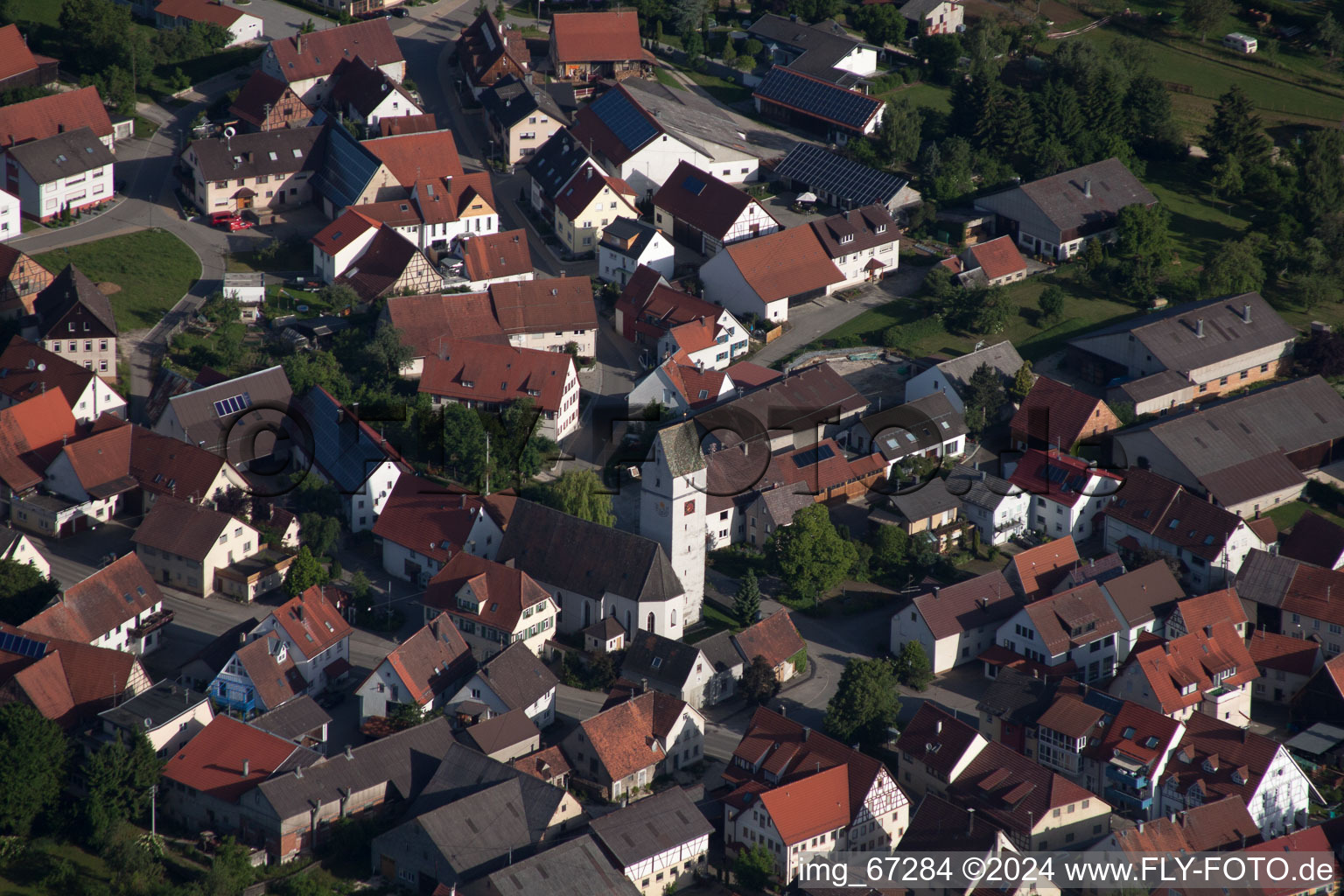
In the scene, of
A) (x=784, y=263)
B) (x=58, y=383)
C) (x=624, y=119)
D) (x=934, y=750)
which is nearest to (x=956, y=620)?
(x=934, y=750)

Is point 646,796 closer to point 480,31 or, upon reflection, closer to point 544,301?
point 544,301

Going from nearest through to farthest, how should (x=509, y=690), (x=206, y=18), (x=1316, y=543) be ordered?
1. (x=509, y=690)
2. (x=1316, y=543)
3. (x=206, y=18)

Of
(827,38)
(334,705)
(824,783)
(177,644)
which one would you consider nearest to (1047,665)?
(824,783)

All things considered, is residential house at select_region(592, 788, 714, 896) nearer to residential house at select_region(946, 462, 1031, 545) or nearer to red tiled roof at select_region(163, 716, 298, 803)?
red tiled roof at select_region(163, 716, 298, 803)

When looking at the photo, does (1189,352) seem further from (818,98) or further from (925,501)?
(818,98)

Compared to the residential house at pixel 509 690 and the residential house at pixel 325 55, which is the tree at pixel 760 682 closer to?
the residential house at pixel 509 690

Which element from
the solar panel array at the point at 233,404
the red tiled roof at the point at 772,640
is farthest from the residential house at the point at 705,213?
the red tiled roof at the point at 772,640
